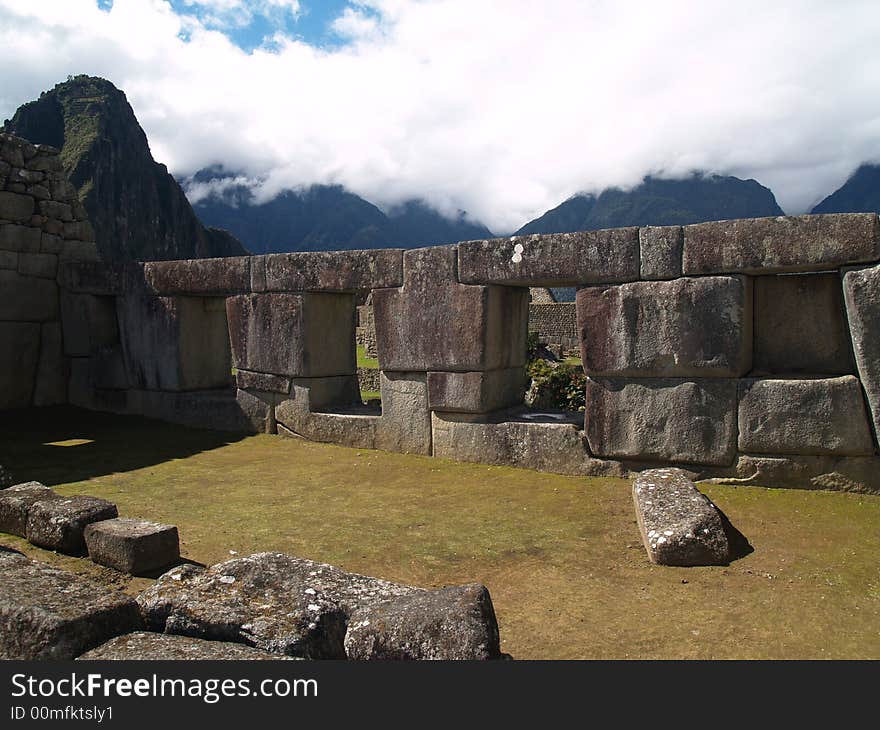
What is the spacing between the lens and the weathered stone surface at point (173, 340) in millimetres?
10117

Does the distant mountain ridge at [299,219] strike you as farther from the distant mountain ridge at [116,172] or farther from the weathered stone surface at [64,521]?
the weathered stone surface at [64,521]

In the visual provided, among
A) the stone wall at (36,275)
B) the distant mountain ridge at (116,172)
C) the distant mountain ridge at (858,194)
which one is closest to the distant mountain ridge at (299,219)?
the distant mountain ridge at (116,172)

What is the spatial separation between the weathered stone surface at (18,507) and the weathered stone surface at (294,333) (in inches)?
155

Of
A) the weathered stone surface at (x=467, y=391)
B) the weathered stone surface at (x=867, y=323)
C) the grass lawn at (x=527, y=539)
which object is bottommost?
the grass lawn at (x=527, y=539)

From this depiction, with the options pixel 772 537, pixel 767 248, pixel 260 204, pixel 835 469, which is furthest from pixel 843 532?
pixel 260 204

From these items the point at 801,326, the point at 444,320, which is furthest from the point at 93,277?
the point at 801,326

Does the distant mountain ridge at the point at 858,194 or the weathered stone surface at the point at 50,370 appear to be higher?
the distant mountain ridge at the point at 858,194

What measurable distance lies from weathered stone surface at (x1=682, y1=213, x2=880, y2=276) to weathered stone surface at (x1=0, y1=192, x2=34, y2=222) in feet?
32.1

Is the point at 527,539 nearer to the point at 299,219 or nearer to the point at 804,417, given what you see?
the point at 804,417

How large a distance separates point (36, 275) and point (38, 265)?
0.16m

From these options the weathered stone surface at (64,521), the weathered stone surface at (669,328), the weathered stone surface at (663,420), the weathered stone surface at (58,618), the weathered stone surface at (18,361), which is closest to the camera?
the weathered stone surface at (58,618)

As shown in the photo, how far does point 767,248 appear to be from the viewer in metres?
5.96

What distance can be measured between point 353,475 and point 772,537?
3.94m

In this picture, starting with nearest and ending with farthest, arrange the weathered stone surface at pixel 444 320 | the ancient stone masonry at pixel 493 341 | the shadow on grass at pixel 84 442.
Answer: the ancient stone masonry at pixel 493 341 → the weathered stone surface at pixel 444 320 → the shadow on grass at pixel 84 442
